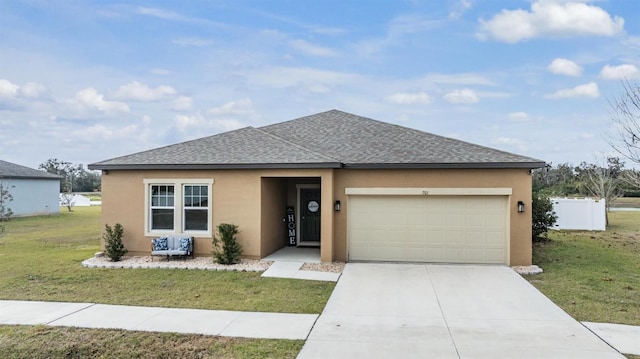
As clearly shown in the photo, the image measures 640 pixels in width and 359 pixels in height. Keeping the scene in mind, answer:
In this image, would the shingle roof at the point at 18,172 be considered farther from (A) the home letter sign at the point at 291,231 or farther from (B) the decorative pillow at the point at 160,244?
(A) the home letter sign at the point at 291,231

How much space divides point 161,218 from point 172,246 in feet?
3.36

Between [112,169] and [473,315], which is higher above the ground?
[112,169]

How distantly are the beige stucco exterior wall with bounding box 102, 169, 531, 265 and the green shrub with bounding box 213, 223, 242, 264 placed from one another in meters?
0.43

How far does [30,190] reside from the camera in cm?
2900

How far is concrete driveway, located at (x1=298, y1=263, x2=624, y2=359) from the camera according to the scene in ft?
18.9

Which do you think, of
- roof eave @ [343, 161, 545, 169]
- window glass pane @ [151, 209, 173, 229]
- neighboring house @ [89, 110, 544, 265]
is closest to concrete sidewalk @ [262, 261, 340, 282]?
neighboring house @ [89, 110, 544, 265]

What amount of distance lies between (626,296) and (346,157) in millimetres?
7519

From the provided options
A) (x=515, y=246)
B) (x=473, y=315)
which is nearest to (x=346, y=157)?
(x=515, y=246)

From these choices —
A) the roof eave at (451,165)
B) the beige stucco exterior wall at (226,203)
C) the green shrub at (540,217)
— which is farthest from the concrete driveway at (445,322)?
the green shrub at (540,217)

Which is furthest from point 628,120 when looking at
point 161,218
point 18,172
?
point 18,172

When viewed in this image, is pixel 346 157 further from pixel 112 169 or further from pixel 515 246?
pixel 112 169

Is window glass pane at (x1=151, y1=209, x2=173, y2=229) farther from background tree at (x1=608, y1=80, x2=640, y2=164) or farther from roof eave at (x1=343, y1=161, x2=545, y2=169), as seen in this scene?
background tree at (x1=608, y1=80, x2=640, y2=164)

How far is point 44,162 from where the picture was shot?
209 feet

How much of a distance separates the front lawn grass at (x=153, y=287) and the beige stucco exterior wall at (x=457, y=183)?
3.07m
